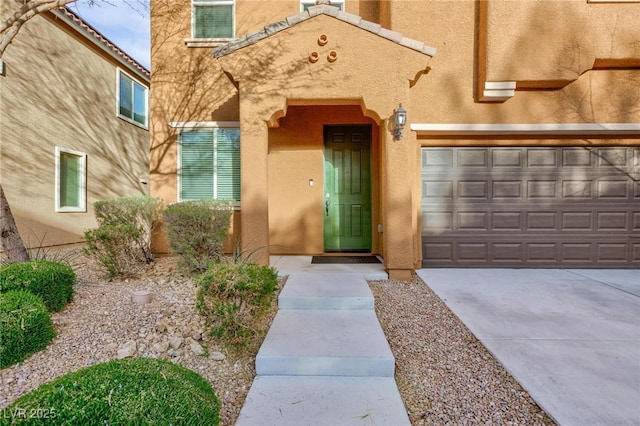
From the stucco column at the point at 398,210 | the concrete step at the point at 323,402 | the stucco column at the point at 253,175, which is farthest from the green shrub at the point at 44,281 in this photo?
the stucco column at the point at 398,210

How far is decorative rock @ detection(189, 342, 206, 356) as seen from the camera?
120 inches

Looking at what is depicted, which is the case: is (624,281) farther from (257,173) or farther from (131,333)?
(131,333)

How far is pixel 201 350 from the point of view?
3078 millimetres

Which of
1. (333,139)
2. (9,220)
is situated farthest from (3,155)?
(333,139)

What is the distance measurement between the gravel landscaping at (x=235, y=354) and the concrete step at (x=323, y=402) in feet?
0.52

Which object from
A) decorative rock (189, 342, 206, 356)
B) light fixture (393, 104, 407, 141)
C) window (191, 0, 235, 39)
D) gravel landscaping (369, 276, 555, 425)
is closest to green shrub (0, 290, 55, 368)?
decorative rock (189, 342, 206, 356)

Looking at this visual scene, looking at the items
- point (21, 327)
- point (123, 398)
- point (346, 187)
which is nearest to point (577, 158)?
point (346, 187)

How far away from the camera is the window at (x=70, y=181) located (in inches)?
344

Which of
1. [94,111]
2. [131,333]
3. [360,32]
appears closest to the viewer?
[131,333]

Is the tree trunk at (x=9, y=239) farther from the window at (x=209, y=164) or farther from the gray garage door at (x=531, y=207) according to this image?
the gray garage door at (x=531, y=207)

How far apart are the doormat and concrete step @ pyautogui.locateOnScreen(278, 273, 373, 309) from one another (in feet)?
4.93

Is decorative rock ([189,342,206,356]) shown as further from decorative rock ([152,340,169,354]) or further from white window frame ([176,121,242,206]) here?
white window frame ([176,121,242,206])

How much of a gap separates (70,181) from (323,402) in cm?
1055

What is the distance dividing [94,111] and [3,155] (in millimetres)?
3328
